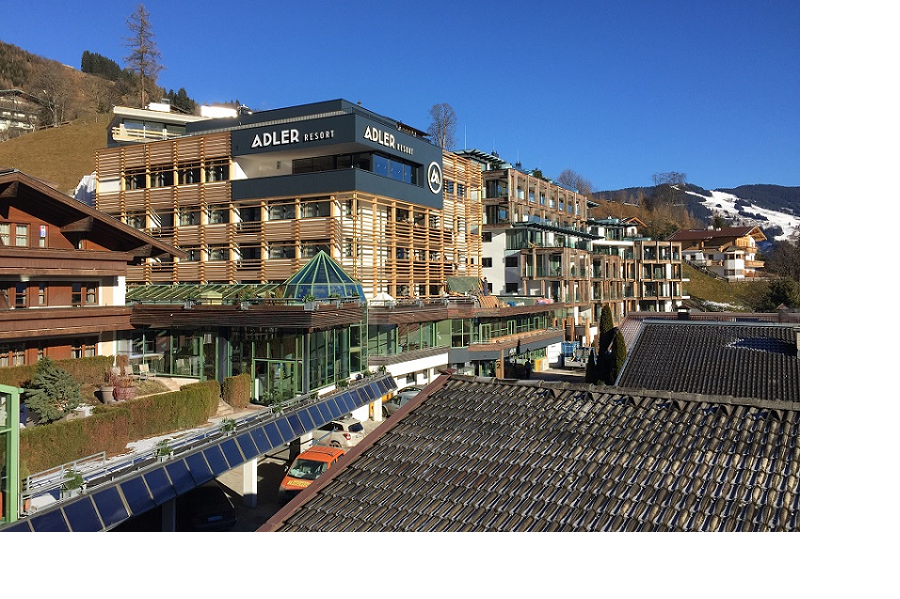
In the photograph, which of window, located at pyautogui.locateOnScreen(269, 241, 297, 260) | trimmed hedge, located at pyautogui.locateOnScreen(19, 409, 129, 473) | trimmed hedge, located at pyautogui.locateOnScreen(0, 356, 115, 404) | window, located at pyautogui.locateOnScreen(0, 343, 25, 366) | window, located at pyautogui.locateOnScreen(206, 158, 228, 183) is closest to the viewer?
trimmed hedge, located at pyautogui.locateOnScreen(19, 409, 129, 473)

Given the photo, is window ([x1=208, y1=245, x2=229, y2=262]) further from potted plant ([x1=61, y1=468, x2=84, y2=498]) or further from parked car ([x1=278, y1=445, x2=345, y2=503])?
potted plant ([x1=61, y1=468, x2=84, y2=498])

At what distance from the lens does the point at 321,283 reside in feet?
77.6

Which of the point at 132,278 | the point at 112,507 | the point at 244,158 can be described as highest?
the point at 244,158

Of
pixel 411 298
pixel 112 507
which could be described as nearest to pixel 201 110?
pixel 411 298

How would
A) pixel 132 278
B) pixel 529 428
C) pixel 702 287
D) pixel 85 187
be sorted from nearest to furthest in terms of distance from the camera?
pixel 529 428 < pixel 132 278 < pixel 85 187 < pixel 702 287

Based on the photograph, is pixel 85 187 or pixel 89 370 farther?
pixel 85 187

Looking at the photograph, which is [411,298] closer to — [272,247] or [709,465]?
[272,247]

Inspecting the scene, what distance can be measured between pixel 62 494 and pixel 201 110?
4702 centimetres

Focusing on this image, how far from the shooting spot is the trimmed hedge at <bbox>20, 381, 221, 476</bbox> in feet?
40.5

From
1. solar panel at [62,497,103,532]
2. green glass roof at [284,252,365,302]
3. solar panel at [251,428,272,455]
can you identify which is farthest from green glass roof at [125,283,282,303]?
solar panel at [62,497,103,532]

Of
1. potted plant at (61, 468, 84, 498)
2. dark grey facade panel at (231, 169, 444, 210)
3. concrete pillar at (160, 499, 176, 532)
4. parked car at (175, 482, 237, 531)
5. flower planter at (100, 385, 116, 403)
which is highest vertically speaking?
dark grey facade panel at (231, 169, 444, 210)

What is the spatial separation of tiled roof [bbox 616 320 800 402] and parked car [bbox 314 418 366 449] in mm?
9414

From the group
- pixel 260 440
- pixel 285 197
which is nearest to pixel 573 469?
pixel 260 440

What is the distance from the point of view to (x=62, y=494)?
1050 cm
